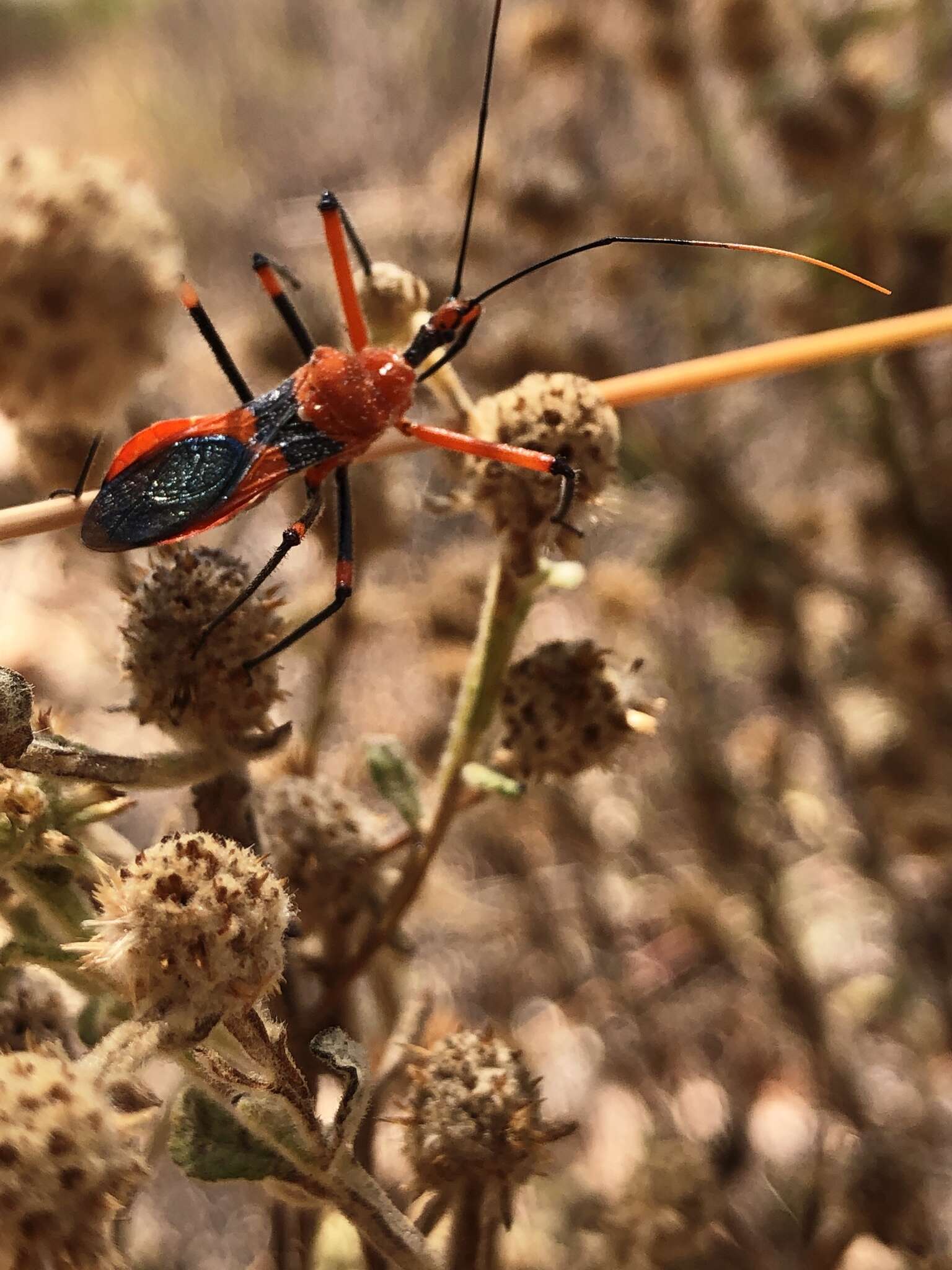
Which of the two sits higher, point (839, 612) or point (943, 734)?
point (839, 612)

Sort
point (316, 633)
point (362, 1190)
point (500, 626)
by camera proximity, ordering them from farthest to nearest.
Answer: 1. point (316, 633)
2. point (500, 626)
3. point (362, 1190)

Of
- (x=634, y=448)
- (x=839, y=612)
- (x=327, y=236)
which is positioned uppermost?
(x=839, y=612)

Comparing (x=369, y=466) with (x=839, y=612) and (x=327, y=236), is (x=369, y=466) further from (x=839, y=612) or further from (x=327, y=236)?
(x=839, y=612)

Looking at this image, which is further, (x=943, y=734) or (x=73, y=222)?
(x=943, y=734)

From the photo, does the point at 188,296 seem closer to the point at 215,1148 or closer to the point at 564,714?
the point at 564,714

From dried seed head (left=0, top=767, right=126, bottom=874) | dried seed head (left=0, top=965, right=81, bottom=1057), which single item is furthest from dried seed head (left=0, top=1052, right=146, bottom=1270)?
dried seed head (left=0, top=965, right=81, bottom=1057)

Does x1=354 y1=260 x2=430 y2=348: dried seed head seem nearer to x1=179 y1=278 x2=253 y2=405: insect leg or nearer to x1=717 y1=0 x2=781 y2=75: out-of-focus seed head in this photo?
x1=179 y1=278 x2=253 y2=405: insect leg

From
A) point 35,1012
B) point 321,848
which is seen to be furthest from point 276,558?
point 35,1012

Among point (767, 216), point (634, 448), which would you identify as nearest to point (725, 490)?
point (634, 448)

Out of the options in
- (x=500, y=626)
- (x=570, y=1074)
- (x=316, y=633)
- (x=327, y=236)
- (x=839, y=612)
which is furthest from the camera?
(x=839, y=612)
